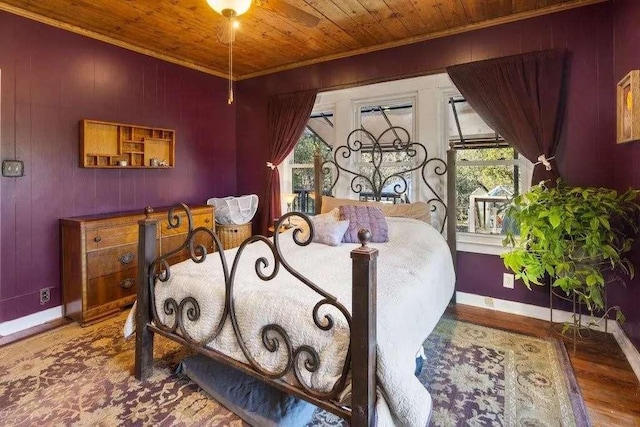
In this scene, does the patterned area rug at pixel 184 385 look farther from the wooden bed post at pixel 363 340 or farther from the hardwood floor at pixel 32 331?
the wooden bed post at pixel 363 340

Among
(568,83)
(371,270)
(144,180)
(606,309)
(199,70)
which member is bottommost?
(606,309)

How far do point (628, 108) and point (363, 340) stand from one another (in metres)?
2.34

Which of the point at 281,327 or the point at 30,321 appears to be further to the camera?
the point at 30,321

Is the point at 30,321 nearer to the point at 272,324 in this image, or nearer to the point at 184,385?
the point at 184,385

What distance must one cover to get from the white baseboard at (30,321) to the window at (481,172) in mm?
3798

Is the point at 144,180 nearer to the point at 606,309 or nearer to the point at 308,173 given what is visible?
the point at 308,173

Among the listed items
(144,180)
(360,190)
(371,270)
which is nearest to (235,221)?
(144,180)

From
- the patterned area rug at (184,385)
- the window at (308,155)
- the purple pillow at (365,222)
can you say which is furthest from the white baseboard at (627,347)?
the window at (308,155)

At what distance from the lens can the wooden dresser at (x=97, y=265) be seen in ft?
9.48

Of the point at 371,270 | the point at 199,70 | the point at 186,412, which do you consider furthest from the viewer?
the point at 199,70

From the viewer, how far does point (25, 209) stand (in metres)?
2.89

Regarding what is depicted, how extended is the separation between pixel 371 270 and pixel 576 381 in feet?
5.82

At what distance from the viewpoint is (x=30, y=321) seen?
9.62ft

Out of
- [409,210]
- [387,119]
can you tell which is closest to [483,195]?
[409,210]
